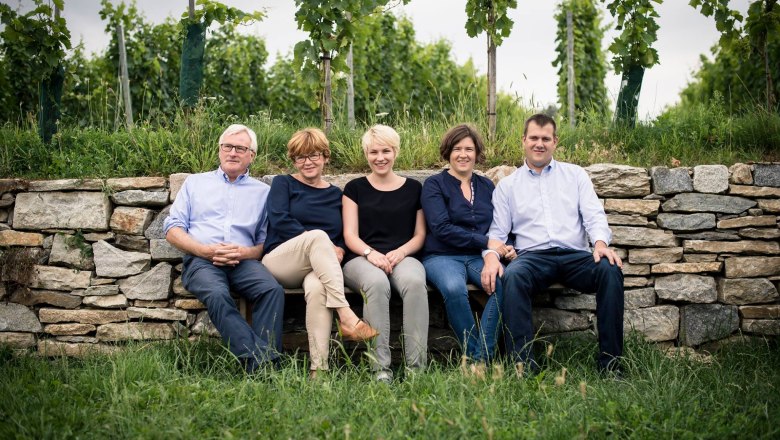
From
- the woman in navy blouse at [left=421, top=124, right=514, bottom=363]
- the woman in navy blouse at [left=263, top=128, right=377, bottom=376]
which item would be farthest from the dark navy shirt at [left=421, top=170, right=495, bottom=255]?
the woman in navy blouse at [left=263, top=128, right=377, bottom=376]

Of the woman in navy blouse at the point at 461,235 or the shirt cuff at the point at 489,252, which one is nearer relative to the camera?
the woman in navy blouse at the point at 461,235

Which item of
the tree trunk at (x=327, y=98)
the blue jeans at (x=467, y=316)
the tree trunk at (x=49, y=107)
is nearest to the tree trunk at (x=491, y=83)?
the tree trunk at (x=327, y=98)

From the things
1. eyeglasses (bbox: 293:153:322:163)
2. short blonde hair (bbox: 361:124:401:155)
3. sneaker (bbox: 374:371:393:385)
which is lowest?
sneaker (bbox: 374:371:393:385)

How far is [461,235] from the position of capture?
3.94 m

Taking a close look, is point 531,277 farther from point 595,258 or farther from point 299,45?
point 299,45

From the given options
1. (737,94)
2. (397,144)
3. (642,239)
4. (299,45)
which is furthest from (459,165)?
(737,94)

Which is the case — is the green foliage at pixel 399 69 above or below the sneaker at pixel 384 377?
above

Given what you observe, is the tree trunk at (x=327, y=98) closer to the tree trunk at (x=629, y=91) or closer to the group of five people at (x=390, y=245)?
the group of five people at (x=390, y=245)

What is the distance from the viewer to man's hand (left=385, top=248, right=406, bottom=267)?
3855 millimetres

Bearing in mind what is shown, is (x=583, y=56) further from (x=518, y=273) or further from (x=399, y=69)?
(x=518, y=273)

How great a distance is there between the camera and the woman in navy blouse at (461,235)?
12.2 feet

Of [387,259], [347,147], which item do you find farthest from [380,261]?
[347,147]

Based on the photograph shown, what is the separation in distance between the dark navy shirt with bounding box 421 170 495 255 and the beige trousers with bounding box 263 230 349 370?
2.07 feet

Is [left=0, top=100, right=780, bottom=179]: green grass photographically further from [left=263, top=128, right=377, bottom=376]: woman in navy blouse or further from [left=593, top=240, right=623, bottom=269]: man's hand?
[left=593, top=240, right=623, bottom=269]: man's hand
